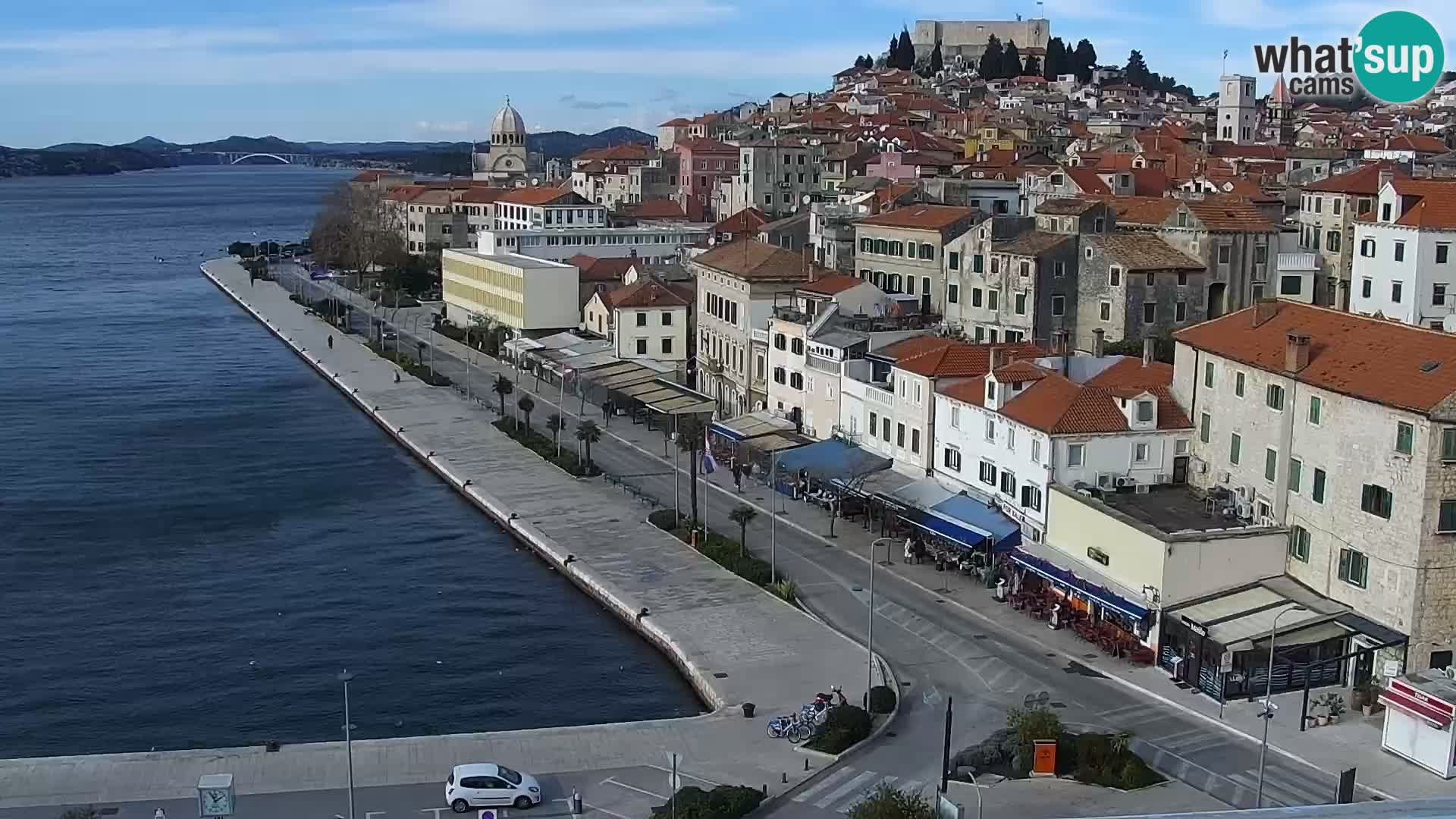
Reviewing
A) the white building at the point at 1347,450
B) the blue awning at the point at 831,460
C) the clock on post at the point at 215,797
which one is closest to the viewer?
the clock on post at the point at 215,797

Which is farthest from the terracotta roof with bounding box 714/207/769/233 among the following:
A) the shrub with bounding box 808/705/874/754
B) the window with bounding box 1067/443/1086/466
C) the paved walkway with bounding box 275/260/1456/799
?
the shrub with bounding box 808/705/874/754

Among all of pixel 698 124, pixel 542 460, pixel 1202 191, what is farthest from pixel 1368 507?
pixel 698 124

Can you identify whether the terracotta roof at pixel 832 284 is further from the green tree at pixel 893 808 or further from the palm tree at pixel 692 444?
the green tree at pixel 893 808

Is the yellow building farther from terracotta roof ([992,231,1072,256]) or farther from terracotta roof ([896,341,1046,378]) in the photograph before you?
terracotta roof ([896,341,1046,378])

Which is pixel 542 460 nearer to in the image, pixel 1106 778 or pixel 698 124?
pixel 1106 778

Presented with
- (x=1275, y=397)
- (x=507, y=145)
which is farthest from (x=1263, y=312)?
(x=507, y=145)

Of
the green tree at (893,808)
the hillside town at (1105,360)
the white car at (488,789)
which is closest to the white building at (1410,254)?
the hillside town at (1105,360)

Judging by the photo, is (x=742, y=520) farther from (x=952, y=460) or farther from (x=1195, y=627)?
(x=1195, y=627)
